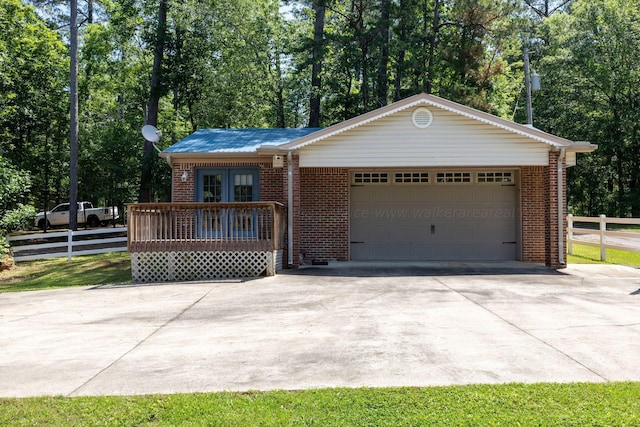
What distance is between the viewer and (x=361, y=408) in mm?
3393

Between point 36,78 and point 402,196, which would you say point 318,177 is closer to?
point 402,196

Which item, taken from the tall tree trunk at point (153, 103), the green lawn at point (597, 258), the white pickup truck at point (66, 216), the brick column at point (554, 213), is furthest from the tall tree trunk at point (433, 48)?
the white pickup truck at point (66, 216)

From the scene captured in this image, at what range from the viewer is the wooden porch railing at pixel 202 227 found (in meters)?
10.5

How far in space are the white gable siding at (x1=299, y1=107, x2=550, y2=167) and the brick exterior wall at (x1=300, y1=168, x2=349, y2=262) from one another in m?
1.41

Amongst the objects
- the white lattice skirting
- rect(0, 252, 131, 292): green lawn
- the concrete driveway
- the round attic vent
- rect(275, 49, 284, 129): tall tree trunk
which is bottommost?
rect(0, 252, 131, 292): green lawn

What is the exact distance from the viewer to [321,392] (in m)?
3.67

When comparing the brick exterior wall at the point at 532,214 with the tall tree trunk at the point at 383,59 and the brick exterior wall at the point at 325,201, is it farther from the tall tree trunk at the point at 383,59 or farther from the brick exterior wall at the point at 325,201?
the tall tree trunk at the point at 383,59

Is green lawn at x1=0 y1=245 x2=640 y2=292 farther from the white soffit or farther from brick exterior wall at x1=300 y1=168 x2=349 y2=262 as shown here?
brick exterior wall at x1=300 y1=168 x2=349 y2=262

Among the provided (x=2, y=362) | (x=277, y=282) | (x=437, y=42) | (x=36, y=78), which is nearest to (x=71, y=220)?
(x=36, y=78)

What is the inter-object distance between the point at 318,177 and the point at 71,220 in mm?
12384

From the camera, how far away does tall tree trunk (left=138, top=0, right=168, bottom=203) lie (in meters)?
20.5

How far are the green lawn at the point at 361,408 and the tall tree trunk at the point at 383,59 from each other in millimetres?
19438

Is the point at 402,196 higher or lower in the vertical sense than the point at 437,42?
lower

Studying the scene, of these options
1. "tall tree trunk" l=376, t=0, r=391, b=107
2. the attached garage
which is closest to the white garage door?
the attached garage
